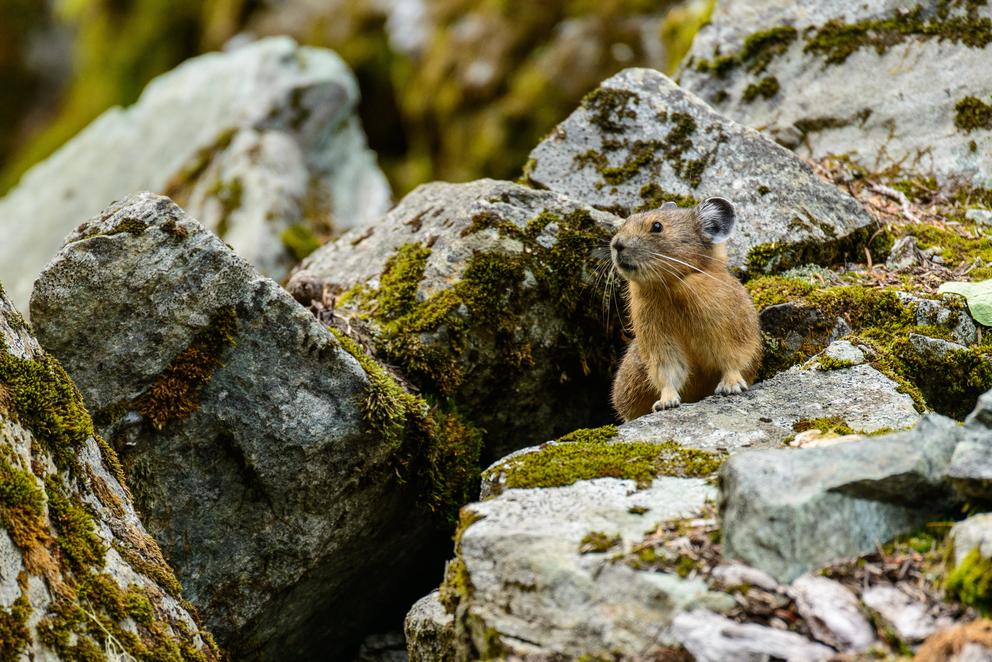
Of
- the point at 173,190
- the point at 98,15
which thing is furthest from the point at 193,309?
the point at 98,15

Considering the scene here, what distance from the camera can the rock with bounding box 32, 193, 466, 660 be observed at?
6305 millimetres

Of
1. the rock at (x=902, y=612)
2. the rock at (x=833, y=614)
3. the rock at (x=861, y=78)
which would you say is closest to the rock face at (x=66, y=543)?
the rock at (x=833, y=614)

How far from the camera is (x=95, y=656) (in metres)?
4.55

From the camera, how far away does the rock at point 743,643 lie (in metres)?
3.84

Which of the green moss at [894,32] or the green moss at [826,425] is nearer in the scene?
the green moss at [826,425]

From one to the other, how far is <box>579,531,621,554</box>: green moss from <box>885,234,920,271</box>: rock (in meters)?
4.99

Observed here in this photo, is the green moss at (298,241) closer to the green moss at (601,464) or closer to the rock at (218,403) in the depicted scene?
the rock at (218,403)

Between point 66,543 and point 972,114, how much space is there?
897 cm

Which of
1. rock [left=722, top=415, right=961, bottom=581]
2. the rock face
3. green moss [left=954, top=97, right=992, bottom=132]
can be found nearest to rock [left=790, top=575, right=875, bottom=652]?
rock [left=722, top=415, right=961, bottom=581]

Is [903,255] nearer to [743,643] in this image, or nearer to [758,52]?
[758,52]

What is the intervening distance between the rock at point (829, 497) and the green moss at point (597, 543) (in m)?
0.54

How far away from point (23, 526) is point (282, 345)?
2.28 m

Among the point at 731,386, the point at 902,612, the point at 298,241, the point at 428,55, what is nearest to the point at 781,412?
the point at 731,386

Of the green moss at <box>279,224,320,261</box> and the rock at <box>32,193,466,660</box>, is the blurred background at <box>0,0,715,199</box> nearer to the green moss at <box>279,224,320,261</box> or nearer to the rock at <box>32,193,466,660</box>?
the green moss at <box>279,224,320,261</box>
